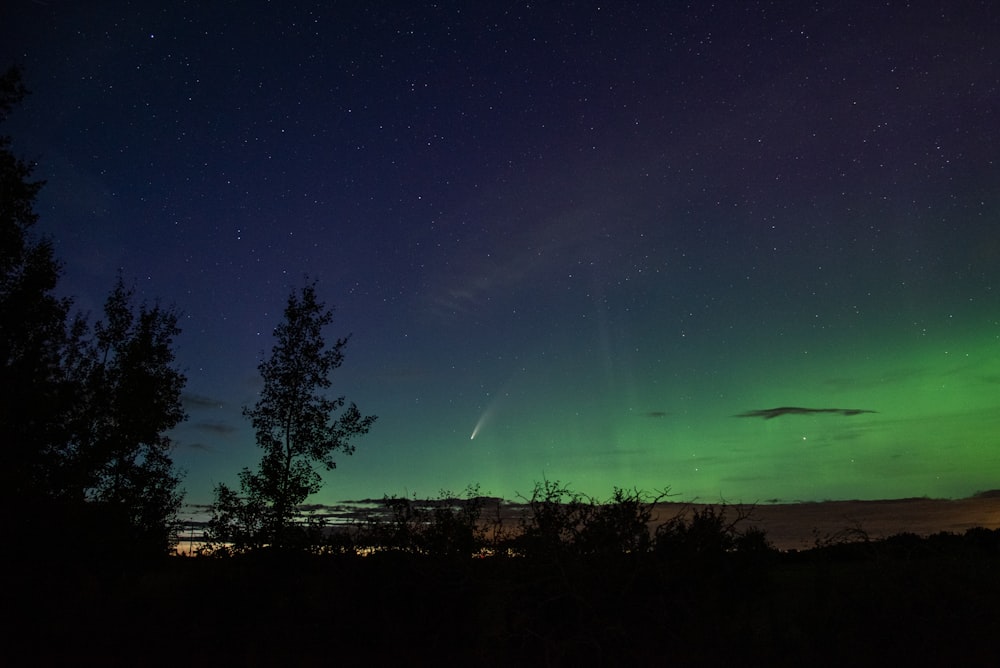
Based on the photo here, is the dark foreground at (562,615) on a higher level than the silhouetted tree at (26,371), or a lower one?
lower

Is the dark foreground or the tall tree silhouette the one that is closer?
the dark foreground

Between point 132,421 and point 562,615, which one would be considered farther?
point 132,421

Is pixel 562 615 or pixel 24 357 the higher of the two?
pixel 24 357

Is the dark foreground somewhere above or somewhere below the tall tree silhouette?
below

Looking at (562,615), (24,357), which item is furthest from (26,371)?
(562,615)

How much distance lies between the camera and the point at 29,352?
2116cm

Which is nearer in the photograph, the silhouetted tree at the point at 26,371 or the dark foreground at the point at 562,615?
the dark foreground at the point at 562,615

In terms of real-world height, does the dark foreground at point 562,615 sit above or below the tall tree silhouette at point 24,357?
below

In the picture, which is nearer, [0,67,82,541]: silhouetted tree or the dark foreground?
the dark foreground

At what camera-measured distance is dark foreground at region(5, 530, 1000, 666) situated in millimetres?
11414

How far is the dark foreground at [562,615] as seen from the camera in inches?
449

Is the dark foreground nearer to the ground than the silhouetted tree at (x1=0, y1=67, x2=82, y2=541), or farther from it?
nearer to the ground

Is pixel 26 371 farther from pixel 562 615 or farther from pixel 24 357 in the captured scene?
pixel 562 615

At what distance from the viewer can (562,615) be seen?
11.8 meters
